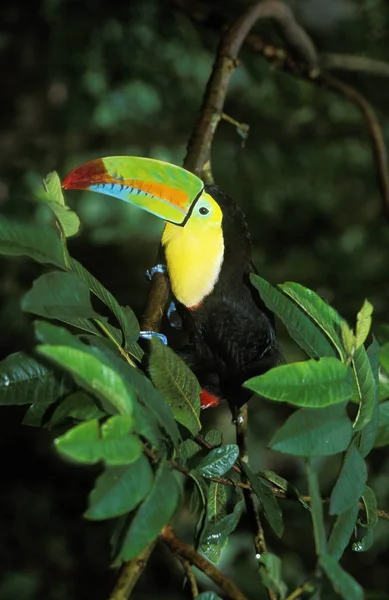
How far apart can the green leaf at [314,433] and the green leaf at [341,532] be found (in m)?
0.07

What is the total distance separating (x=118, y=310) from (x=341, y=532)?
1.03ft

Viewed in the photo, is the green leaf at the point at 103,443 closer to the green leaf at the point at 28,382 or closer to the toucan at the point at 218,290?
the green leaf at the point at 28,382

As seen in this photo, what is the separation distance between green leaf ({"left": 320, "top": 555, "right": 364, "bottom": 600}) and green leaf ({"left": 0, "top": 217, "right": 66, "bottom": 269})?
0.36 meters

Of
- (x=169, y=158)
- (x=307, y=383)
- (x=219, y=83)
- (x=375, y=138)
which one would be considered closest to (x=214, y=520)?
(x=307, y=383)

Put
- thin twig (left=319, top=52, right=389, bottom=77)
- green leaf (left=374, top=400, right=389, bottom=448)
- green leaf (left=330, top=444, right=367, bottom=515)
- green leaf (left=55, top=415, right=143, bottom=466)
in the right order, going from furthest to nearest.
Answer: thin twig (left=319, top=52, right=389, bottom=77) → green leaf (left=374, top=400, right=389, bottom=448) → green leaf (left=330, top=444, right=367, bottom=515) → green leaf (left=55, top=415, right=143, bottom=466)

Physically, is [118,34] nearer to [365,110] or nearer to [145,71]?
[145,71]

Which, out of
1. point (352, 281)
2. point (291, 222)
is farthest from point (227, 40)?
point (291, 222)

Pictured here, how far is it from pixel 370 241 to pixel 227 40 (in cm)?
102

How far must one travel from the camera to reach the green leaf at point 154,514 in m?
0.57

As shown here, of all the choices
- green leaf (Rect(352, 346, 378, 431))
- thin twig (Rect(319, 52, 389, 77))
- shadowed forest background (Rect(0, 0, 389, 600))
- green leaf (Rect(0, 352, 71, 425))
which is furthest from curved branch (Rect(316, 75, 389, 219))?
green leaf (Rect(0, 352, 71, 425))

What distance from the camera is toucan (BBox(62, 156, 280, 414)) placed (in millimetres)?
1231

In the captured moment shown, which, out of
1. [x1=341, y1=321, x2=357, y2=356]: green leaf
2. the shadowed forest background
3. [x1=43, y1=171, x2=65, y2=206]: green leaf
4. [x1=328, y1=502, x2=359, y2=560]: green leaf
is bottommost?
the shadowed forest background

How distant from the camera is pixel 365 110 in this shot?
189 centimetres

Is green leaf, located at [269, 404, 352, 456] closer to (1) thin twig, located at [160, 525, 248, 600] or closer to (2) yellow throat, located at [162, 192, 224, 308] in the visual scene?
(1) thin twig, located at [160, 525, 248, 600]
